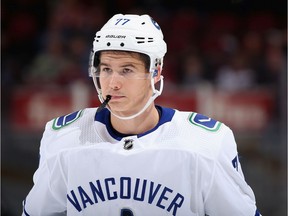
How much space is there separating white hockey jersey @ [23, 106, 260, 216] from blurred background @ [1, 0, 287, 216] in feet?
4.12

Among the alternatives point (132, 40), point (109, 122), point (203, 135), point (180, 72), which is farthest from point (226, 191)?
point (180, 72)

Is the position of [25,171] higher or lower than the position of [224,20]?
lower

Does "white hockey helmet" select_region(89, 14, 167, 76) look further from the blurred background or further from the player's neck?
the blurred background

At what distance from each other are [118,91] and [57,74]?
11.7 feet

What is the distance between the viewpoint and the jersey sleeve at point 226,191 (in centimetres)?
258

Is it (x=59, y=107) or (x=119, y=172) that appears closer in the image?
(x=119, y=172)

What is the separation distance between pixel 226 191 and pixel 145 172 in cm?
30

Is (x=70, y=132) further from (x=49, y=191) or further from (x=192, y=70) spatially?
(x=192, y=70)

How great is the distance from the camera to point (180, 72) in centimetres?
629

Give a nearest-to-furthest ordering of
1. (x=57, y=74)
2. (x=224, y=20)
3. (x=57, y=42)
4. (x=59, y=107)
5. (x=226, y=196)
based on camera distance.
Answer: (x=226, y=196) → (x=59, y=107) → (x=57, y=74) → (x=57, y=42) → (x=224, y=20)

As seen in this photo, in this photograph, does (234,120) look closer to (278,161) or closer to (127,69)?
(278,161)

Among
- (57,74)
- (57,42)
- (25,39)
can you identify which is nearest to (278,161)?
(57,74)

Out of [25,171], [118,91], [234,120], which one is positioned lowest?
[25,171]

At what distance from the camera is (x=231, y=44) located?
6.75 metres
